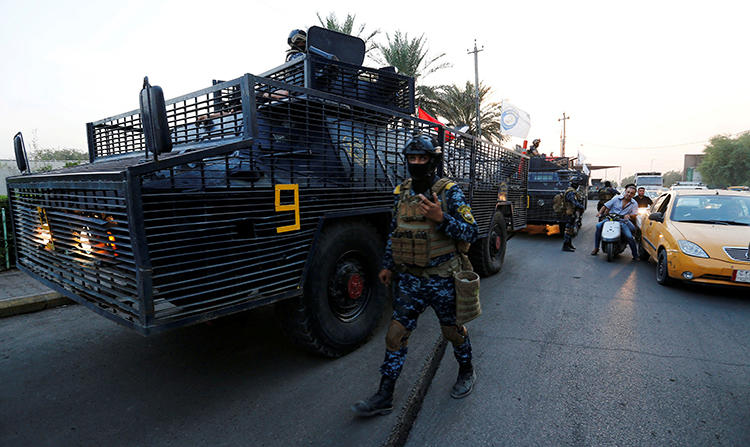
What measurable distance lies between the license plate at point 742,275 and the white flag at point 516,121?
10572 mm

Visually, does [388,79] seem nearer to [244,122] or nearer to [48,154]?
[244,122]

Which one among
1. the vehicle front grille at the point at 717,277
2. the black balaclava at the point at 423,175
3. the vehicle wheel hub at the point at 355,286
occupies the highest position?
the black balaclava at the point at 423,175

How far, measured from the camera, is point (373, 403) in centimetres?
233

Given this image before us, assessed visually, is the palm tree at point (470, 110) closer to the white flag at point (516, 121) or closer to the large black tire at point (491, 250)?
the white flag at point (516, 121)

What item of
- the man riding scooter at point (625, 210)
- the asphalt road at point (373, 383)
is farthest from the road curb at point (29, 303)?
the man riding scooter at point (625, 210)

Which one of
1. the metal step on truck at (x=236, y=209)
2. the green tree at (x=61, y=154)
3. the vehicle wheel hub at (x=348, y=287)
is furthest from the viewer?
the green tree at (x=61, y=154)

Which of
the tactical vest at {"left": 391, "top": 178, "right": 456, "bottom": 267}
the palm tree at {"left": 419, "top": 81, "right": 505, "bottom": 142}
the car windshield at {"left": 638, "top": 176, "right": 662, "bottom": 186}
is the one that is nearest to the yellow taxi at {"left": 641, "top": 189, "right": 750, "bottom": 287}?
the tactical vest at {"left": 391, "top": 178, "right": 456, "bottom": 267}

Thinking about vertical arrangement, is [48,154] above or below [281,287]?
above

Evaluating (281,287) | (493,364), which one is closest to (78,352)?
(281,287)

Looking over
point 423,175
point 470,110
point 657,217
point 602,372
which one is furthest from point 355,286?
point 470,110

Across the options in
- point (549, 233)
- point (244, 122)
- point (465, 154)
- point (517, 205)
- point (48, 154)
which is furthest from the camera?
point (48, 154)

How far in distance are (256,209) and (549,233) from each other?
1013cm

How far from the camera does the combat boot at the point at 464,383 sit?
2.56 metres

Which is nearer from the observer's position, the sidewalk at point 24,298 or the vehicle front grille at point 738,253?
the sidewalk at point 24,298
